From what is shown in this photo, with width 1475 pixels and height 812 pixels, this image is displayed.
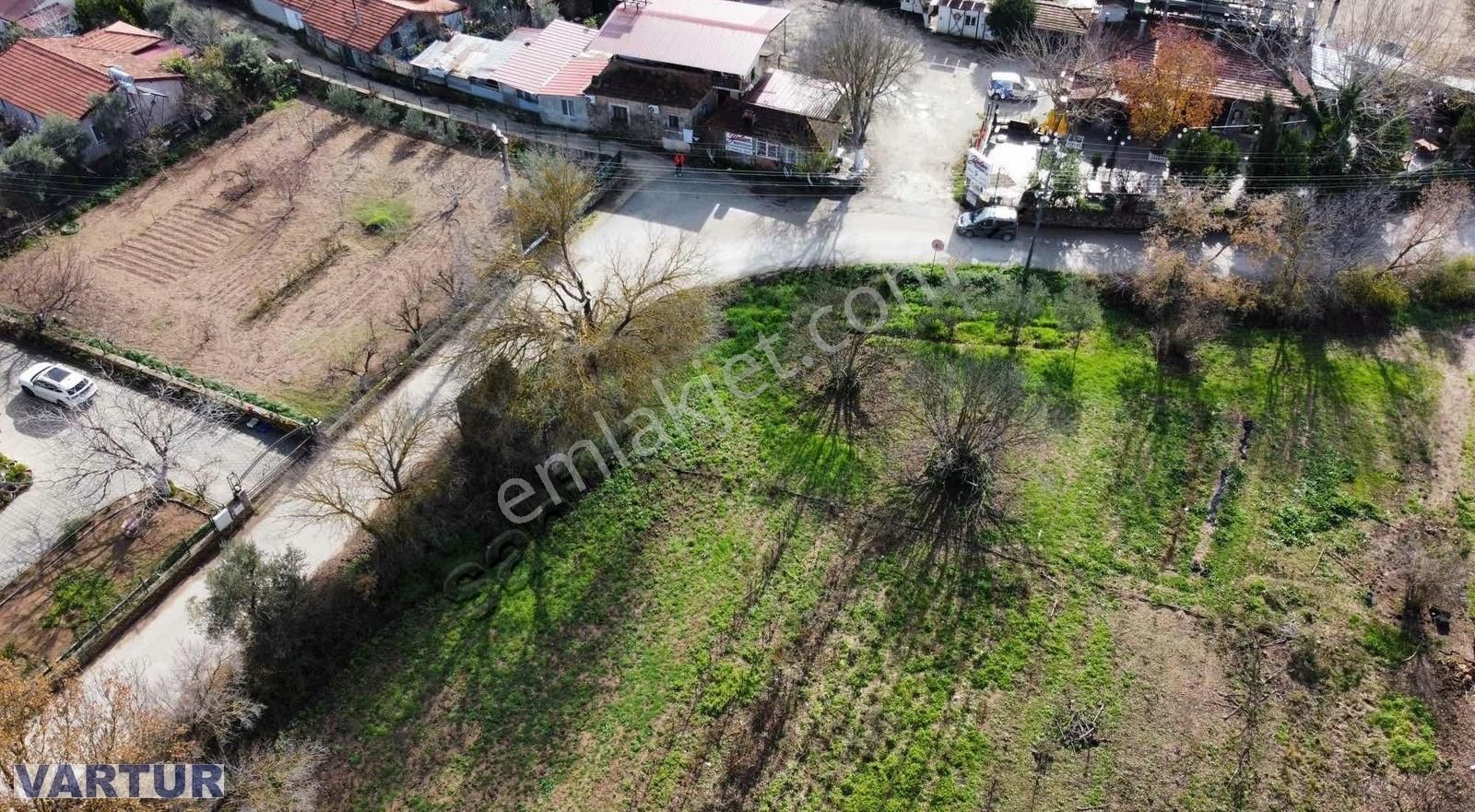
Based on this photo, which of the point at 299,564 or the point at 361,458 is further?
the point at 361,458

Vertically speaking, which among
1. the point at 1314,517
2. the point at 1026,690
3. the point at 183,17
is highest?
the point at 183,17

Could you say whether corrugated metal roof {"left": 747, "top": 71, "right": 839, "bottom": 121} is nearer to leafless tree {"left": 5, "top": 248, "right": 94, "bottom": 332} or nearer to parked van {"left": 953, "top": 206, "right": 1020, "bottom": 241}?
parked van {"left": 953, "top": 206, "right": 1020, "bottom": 241}

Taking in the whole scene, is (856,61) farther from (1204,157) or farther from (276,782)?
(276,782)

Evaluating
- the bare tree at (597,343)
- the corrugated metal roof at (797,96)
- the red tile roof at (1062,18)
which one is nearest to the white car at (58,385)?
the bare tree at (597,343)

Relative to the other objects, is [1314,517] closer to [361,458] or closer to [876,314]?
[876,314]

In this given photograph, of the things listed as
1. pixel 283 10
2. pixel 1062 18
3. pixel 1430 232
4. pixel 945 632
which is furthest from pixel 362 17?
pixel 1430 232

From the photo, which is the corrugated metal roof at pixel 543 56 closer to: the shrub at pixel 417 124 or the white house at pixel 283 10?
the shrub at pixel 417 124

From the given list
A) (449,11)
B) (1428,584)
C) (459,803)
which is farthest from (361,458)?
(1428,584)
